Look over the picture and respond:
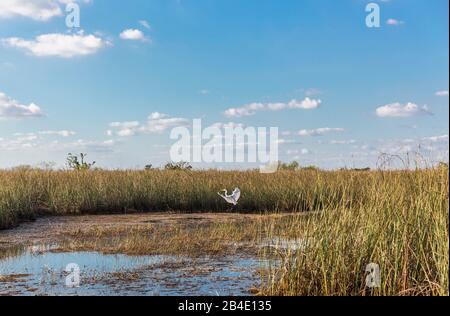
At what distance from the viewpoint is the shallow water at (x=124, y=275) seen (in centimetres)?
512

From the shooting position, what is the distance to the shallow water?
5.12 meters

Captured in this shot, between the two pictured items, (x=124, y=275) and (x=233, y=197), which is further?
(x=233, y=197)

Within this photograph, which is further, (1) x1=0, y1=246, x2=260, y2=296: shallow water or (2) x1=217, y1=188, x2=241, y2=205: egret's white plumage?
(2) x1=217, y1=188, x2=241, y2=205: egret's white plumage

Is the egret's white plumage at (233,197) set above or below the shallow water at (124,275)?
above

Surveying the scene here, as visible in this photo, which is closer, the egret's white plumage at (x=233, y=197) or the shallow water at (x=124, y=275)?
the shallow water at (x=124, y=275)

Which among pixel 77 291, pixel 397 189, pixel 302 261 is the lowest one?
pixel 77 291

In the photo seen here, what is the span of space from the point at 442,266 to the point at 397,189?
3.27 ft

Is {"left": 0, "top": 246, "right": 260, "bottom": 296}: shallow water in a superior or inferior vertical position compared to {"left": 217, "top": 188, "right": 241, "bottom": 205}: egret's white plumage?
inferior

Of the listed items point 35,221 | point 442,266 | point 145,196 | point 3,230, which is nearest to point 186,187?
point 145,196

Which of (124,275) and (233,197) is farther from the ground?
(233,197)

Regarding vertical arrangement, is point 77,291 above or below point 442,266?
below

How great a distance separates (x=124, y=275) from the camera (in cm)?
570

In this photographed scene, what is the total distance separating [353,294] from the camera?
4352mm
